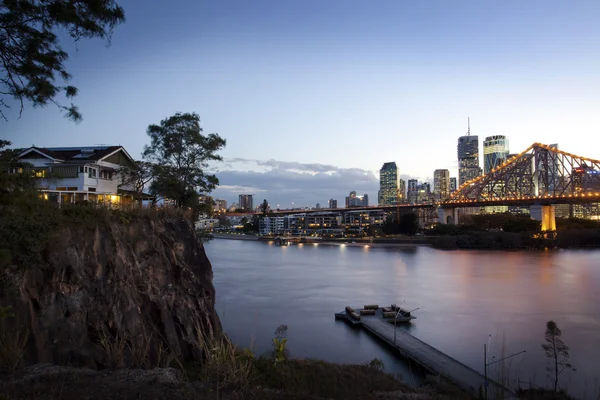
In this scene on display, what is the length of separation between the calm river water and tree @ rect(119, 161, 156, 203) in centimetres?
819

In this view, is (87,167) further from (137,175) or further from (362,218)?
(362,218)

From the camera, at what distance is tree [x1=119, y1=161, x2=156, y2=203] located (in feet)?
62.8

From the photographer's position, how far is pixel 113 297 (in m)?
8.89

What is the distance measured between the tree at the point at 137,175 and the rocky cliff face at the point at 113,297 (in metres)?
7.50

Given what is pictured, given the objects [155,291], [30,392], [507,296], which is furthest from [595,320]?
[30,392]

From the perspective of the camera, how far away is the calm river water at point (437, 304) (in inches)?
645

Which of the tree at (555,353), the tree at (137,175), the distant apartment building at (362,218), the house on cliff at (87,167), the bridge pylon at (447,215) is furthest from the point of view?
the distant apartment building at (362,218)

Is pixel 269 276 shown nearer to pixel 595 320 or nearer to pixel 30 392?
pixel 595 320

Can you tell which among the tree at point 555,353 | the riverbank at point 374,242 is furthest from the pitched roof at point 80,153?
the riverbank at point 374,242

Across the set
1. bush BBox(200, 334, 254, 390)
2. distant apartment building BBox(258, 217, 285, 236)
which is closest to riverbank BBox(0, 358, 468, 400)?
bush BBox(200, 334, 254, 390)

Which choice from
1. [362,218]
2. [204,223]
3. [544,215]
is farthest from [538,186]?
[204,223]

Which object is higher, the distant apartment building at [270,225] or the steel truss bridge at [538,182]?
the steel truss bridge at [538,182]

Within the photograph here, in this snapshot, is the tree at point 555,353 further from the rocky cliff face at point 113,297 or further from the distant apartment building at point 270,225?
the distant apartment building at point 270,225

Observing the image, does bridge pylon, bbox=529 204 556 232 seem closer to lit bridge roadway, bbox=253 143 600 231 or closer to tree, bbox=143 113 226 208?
lit bridge roadway, bbox=253 143 600 231
